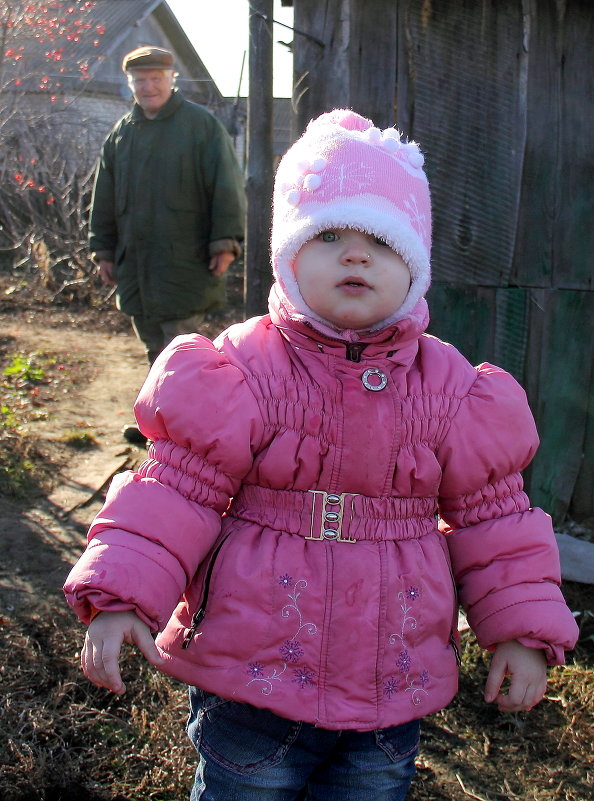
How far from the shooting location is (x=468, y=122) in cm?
334

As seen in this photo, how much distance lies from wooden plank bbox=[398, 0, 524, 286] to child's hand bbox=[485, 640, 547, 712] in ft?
6.49

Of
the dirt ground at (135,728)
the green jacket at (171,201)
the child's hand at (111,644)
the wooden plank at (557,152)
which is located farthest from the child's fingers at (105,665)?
the green jacket at (171,201)

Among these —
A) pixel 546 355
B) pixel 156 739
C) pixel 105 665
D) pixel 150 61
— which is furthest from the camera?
pixel 150 61

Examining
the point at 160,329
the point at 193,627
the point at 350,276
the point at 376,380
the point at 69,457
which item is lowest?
the point at 69,457

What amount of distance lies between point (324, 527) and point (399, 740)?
0.47m

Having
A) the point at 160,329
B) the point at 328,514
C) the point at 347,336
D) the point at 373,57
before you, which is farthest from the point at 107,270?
the point at 328,514

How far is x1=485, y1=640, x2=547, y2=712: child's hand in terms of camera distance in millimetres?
1705

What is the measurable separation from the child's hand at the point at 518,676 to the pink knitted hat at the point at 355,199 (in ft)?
2.27

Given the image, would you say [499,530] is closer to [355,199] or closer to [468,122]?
[355,199]

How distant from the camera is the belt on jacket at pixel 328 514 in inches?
66.2

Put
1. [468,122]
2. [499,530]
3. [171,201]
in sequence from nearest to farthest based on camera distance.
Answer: [499,530] < [468,122] < [171,201]

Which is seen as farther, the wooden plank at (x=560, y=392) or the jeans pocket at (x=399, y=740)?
the wooden plank at (x=560, y=392)

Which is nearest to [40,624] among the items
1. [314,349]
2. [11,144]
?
[314,349]

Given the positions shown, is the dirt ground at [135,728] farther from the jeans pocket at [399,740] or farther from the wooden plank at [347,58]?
the wooden plank at [347,58]
